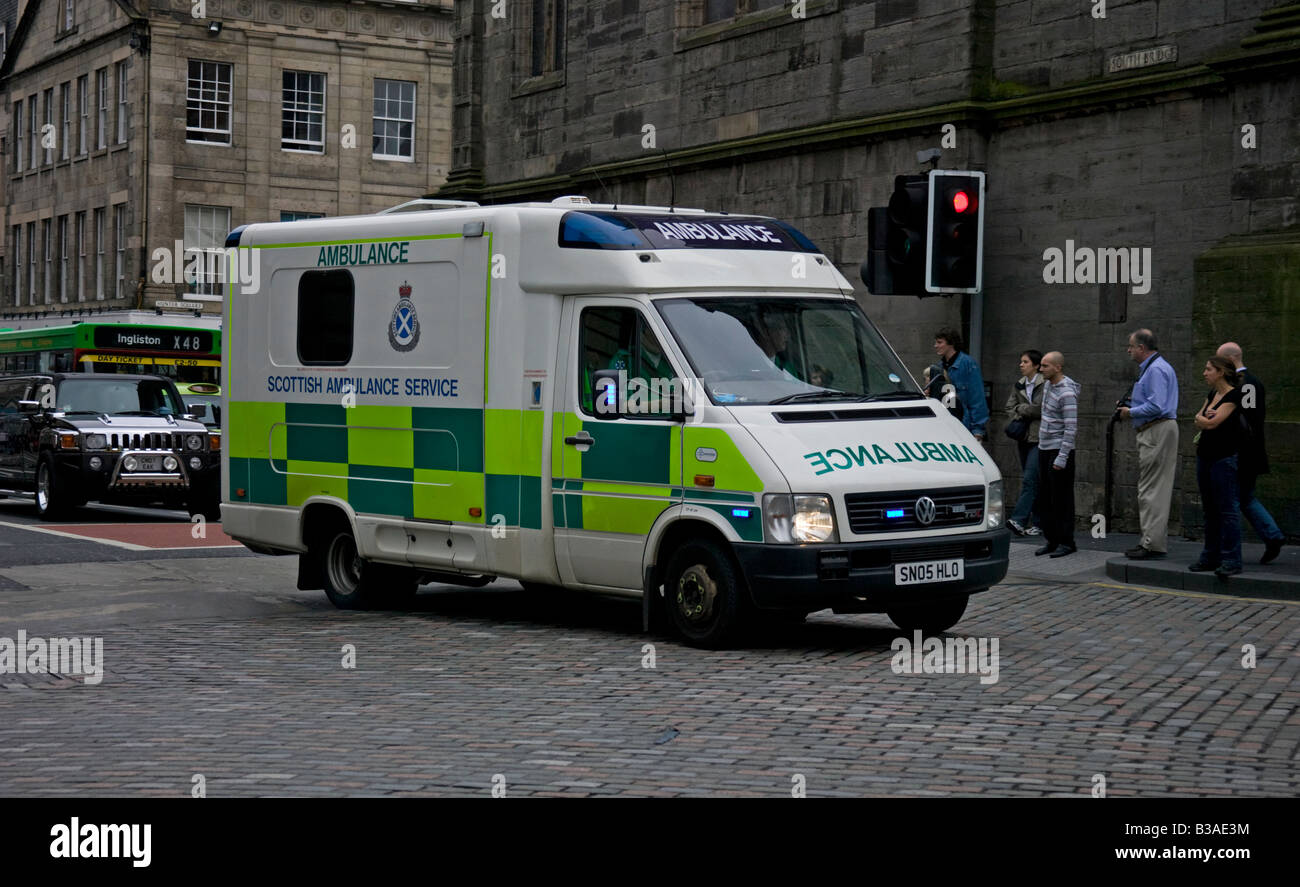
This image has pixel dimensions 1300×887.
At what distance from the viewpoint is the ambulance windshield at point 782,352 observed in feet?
34.3

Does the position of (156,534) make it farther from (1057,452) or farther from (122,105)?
(122,105)

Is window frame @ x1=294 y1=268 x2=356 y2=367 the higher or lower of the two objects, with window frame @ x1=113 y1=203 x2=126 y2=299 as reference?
lower

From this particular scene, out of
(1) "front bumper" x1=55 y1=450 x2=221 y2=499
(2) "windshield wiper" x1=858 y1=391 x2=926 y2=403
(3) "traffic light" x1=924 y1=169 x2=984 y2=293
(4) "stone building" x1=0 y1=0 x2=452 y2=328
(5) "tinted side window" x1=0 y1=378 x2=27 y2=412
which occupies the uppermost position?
(4) "stone building" x1=0 y1=0 x2=452 y2=328

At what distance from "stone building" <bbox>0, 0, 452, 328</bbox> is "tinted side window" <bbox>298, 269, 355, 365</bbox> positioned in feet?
126

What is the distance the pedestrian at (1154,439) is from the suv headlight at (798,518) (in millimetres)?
6194

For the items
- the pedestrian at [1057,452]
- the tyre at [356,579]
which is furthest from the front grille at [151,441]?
the pedestrian at [1057,452]

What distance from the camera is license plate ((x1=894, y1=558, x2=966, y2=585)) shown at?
10.0 metres

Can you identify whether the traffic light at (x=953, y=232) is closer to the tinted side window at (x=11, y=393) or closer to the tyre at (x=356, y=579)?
the tyre at (x=356, y=579)

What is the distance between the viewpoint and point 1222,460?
44.7ft

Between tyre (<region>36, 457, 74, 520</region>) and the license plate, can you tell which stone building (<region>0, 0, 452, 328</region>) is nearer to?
tyre (<region>36, 457, 74, 520</region>)

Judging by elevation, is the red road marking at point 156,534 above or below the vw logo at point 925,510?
below

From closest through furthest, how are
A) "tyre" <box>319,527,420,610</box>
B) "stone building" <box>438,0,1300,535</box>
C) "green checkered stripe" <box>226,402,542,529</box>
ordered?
1. "green checkered stripe" <box>226,402,542,529</box>
2. "tyre" <box>319,527,420,610</box>
3. "stone building" <box>438,0,1300,535</box>

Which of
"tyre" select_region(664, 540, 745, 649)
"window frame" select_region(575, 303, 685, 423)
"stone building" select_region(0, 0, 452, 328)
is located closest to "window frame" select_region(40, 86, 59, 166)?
"stone building" select_region(0, 0, 452, 328)

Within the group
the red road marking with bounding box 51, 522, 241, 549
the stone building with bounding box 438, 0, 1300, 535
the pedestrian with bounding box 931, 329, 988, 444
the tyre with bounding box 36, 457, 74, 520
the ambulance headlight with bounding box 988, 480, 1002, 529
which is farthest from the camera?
the tyre with bounding box 36, 457, 74, 520
